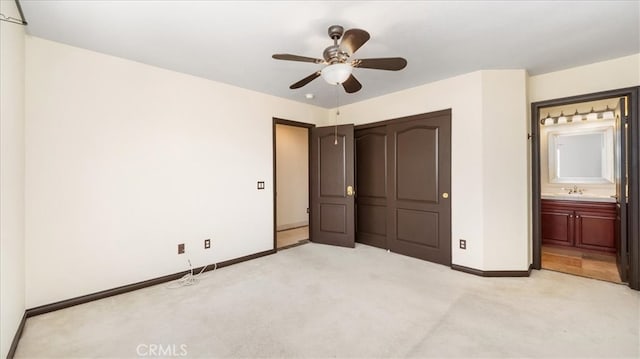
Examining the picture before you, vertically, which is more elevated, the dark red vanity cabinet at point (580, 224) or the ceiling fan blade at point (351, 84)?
the ceiling fan blade at point (351, 84)

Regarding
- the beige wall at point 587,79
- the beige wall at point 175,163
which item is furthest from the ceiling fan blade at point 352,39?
the beige wall at point 587,79

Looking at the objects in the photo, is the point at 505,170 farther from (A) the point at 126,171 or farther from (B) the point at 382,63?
(A) the point at 126,171

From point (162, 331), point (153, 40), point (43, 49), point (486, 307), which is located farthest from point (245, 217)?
point (486, 307)

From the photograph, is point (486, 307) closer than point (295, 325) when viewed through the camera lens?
No

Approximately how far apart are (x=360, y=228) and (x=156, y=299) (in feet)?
10.3

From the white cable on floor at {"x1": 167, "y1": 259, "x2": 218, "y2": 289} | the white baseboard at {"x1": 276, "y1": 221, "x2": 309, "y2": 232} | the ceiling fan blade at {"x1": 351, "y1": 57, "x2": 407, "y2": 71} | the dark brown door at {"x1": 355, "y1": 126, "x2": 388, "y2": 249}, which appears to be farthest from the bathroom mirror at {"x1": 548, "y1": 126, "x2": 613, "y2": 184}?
the white cable on floor at {"x1": 167, "y1": 259, "x2": 218, "y2": 289}

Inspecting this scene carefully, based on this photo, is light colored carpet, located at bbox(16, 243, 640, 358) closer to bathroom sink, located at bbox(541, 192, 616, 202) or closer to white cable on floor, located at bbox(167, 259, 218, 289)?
white cable on floor, located at bbox(167, 259, 218, 289)

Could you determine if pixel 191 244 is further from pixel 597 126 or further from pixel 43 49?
pixel 597 126

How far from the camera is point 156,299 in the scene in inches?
106

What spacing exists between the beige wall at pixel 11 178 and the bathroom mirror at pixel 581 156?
646 cm

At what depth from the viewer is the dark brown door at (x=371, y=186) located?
443 cm

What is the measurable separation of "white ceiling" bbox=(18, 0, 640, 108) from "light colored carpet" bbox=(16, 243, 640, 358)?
2.41 metres

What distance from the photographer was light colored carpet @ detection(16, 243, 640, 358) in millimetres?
1919

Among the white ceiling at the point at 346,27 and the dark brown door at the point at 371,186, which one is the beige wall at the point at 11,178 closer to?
the white ceiling at the point at 346,27
